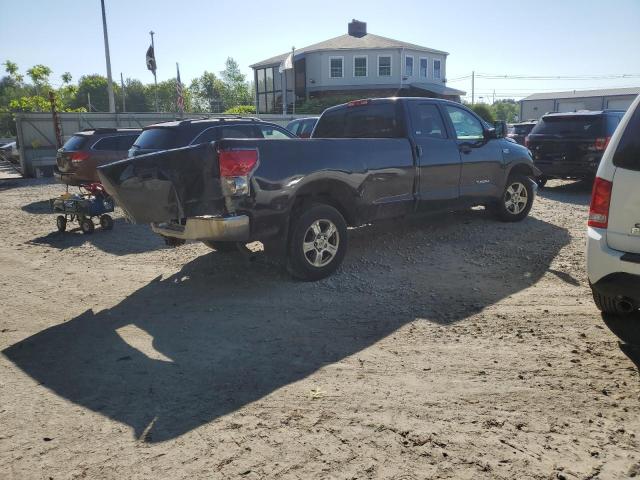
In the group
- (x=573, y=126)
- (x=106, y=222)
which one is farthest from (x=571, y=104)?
(x=106, y=222)

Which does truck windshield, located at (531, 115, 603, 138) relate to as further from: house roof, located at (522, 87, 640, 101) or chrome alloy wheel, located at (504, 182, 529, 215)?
house roof, located at (522, 87, 640, 101)

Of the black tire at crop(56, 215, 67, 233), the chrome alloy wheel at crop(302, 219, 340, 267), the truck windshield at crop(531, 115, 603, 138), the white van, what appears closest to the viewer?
the white van

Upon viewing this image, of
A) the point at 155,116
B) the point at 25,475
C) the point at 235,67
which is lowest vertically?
the point at 25,475

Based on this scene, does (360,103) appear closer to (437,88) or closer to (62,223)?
(62,223)

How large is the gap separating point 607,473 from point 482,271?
3.67 meters

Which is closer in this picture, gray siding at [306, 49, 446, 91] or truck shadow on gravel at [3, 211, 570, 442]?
truck shadow on gravel at [3, 211, 570, 442]

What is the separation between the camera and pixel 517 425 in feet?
9.70

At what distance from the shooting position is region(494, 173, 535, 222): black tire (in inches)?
326

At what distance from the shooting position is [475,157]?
761cm

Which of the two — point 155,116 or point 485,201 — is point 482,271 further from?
point 155,116

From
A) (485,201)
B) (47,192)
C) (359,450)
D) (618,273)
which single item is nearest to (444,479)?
(359,450)

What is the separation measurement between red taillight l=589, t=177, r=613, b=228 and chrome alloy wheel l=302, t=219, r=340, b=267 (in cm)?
271

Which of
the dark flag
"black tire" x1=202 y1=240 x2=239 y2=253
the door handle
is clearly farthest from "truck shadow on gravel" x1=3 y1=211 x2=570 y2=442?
the dark flag

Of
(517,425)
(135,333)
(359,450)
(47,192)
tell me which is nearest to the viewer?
(359,450)
